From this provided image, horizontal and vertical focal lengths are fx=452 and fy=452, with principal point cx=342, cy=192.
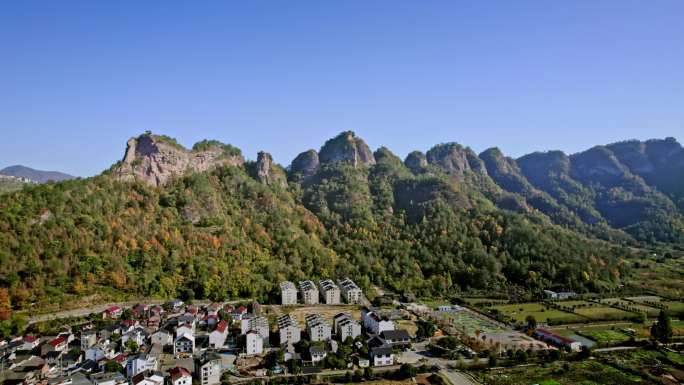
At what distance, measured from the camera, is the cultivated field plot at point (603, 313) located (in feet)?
160

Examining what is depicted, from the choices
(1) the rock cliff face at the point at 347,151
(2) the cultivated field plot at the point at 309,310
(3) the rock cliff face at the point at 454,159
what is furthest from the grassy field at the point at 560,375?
(3) the rock cliff face at the point at 454,159

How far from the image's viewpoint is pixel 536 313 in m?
51.8

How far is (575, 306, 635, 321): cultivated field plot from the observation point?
48875 mm

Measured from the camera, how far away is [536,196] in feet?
464

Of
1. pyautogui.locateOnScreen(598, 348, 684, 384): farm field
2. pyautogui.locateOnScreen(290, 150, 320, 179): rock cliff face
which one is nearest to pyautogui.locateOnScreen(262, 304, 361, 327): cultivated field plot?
pyautogui.locateOnScreen(598, 348, 684, 384): farm field

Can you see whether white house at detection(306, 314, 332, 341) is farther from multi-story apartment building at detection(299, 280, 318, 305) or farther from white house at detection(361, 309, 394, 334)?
multi-story apartment building at detection(299, 280, 318, 305)

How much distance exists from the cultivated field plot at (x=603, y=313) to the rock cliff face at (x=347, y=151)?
73.5m

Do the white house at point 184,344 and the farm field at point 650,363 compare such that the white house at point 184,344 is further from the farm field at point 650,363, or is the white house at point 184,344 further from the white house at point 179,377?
the farm field at point 650,363

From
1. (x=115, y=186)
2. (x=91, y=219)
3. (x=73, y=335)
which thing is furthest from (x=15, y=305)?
(x=115, y=186)

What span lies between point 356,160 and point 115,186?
63032 mm

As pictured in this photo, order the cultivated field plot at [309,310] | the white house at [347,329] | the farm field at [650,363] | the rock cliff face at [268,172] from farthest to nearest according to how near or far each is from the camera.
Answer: the rock cliff face at [268,172] < the cultivated field plot at [309,310] < the white house at [347,329] < the farm field at [650,363]

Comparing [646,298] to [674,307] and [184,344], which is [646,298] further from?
[184,344]

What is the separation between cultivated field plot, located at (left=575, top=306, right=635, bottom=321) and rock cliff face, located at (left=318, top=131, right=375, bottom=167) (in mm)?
73482

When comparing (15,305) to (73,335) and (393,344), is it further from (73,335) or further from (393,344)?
(393,344)
